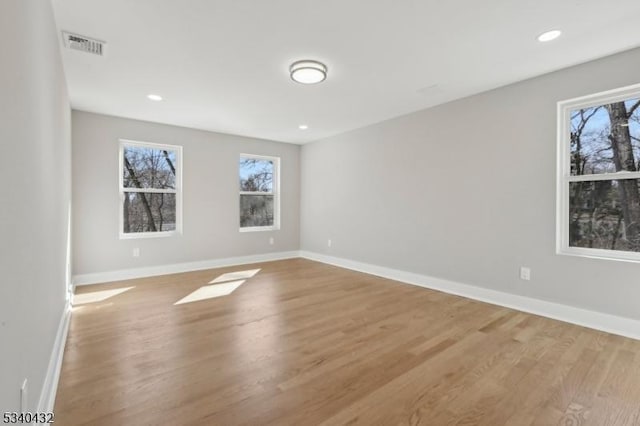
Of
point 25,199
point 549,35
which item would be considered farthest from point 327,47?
point 25,199

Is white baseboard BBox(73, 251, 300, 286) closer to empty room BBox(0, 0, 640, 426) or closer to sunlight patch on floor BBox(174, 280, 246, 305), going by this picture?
empty room BBox(0, 0, 640, 426)

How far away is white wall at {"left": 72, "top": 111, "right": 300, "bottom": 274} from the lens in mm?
4246

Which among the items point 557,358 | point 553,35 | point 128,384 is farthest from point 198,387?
point 553,35

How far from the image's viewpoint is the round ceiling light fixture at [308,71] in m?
2.81

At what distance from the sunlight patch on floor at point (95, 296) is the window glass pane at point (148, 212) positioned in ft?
3.49

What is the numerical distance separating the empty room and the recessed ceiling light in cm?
3

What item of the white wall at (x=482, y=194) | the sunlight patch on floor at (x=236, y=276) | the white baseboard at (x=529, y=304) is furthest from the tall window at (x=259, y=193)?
the white baseboard at (x=529, y=304)

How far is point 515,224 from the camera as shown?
10.8 feet

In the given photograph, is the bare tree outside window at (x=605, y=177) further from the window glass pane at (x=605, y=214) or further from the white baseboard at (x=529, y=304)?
the white baseboard at (x=529, y=304)

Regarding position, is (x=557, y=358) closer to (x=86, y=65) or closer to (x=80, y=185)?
(x=86, y=65)

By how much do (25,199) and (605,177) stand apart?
14.0 feet

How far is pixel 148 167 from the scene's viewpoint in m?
4.84

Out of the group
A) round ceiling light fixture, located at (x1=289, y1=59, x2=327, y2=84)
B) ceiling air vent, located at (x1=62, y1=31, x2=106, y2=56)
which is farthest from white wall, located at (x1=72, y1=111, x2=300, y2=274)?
round ceiling light fixture, located at (x1=289, y1=59, x2=327, y2=84)

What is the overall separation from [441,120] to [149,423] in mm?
4193
